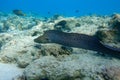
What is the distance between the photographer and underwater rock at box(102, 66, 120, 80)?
4.12 metres

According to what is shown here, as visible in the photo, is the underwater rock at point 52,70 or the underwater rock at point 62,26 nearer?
the underwater rock at point 52,70

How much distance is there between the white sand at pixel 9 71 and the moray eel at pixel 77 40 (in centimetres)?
127

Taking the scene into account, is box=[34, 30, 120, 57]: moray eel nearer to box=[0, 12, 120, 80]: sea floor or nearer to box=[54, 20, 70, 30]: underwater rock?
box=[0, 12, 120, 80]: sea floor

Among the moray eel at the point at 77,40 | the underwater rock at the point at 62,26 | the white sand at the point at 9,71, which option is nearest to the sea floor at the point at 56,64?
the white sand at the point at 9,71

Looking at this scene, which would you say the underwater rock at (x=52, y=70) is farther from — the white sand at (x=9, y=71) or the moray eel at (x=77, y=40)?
the moray eel at (x=77, y=40)

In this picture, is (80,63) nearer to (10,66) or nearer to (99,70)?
(99,70)

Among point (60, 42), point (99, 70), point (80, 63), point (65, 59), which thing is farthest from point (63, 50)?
point (99, 70)

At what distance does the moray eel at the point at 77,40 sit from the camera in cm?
527

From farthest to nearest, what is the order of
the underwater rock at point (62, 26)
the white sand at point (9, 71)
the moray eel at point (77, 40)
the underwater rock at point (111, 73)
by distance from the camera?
the underwater rock at point (62, 26)
the moray eel at point (77, 40)
the white sand at point (9, 71)
the underwater rock at point (111, 73)

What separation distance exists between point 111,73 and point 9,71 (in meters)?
2.45

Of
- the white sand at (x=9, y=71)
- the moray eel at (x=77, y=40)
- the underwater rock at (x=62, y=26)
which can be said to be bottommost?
the white sand at (x=9, y=71)

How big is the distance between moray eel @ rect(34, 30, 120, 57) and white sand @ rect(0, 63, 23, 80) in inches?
49.8

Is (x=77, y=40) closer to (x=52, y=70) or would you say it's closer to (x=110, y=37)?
(x=110, y=37)

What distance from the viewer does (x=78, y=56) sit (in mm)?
5137
